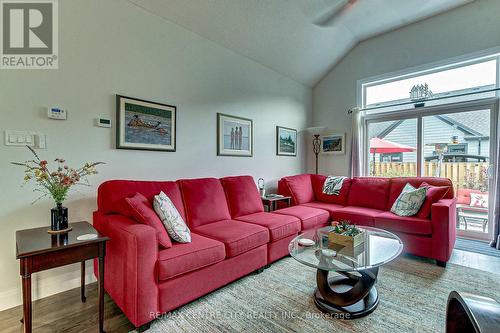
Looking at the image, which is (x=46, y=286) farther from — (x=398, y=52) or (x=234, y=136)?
(x=398, y=52)

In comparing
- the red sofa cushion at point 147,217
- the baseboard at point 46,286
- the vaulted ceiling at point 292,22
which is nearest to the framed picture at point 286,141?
the vaulted ceiling at point 292,22

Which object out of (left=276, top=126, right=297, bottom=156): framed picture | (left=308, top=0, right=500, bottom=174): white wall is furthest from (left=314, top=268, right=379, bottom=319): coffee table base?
(left=308, top=0, right=500, bottom=174): white wall

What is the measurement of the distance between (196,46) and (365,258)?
3.01 meters

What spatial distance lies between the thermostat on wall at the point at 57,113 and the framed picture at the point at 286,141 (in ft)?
10.1

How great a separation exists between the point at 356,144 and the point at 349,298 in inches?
125

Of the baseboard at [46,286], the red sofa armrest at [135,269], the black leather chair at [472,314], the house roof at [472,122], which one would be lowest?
the baseboard at [46,286]

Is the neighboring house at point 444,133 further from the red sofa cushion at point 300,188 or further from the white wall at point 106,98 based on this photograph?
the white wall at point 106,98

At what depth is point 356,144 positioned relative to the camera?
4.43m

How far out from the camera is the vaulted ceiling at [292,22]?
289 cm

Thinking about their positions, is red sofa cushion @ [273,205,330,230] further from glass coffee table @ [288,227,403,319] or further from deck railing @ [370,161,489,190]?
deck railing @ [370,161,489,190]

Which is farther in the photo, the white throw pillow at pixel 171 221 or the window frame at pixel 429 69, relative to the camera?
the window frame at pixel 429 69

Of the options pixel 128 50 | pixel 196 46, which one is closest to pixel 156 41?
pixel 128 50

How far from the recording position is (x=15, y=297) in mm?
1960

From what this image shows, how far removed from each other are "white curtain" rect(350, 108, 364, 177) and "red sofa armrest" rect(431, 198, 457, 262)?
5.82ft
